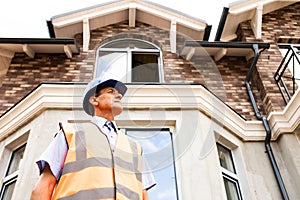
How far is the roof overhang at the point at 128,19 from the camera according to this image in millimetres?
7680

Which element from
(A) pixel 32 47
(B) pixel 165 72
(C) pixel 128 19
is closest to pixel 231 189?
(B) pixel 165 72

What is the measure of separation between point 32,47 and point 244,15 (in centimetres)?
534

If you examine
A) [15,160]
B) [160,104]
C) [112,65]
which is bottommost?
[15,160]

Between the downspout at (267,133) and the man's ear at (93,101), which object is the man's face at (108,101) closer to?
the man's ear at (93,101)

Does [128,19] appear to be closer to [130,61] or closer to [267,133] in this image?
[130,61]

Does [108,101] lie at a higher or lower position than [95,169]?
higher

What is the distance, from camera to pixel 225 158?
18.0 feet

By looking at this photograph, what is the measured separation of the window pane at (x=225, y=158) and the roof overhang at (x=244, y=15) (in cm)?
342

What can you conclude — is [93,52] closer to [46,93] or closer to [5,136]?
[46,93]

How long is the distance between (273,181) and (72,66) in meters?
4.63

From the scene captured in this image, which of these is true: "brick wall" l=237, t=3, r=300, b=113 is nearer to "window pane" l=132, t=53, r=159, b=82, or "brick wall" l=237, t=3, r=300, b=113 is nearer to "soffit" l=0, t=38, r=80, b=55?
"window pane" l=132, t=53, r=159, b=82

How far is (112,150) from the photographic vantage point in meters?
2.27

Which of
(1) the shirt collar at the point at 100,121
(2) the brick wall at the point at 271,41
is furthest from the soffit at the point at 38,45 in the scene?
(1) the shirt collar at the point at 100,121

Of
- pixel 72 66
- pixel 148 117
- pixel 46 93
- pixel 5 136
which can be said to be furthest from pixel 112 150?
pixel 72 66
